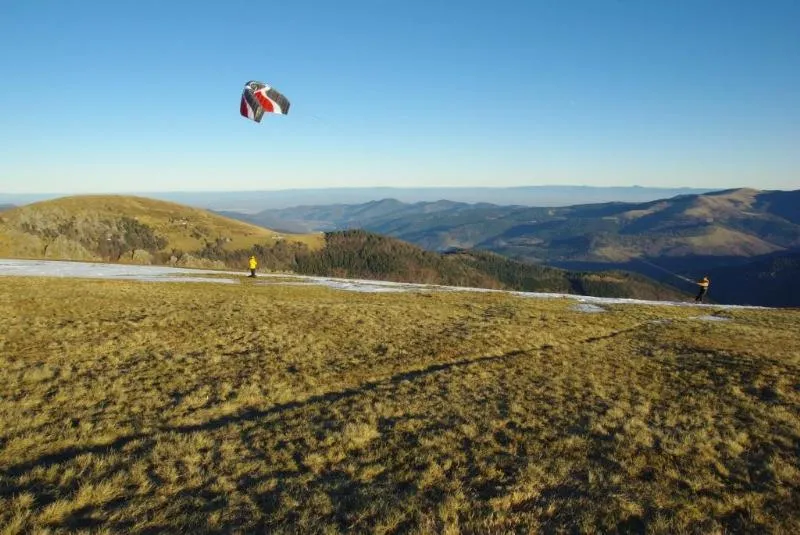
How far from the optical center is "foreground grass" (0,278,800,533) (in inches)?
352

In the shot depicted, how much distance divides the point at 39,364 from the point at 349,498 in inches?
592

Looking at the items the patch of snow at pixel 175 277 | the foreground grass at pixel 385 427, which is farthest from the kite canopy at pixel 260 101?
the foreground grass at pixel 385 427

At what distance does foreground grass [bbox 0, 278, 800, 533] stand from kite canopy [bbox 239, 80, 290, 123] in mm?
17909

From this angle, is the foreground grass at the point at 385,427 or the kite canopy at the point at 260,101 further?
the kite canopy at the point at 260,101

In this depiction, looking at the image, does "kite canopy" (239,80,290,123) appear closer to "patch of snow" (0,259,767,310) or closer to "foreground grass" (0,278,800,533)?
"patch of snow" (0,259,767,310)

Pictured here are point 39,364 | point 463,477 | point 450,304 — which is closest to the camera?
point 463,477

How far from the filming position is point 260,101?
36.4 meters

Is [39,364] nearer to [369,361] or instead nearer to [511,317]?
[369,361]

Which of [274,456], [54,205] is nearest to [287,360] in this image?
[274,456]

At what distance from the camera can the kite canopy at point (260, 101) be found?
35844 mm

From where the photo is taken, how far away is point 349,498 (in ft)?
30.6

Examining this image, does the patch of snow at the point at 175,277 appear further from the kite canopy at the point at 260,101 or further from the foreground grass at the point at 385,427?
the foreground grass at the point at 385,427

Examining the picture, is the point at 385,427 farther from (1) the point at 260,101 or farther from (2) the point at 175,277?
(2) the point at 175,277

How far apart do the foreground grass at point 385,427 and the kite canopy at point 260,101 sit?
17909 mm
